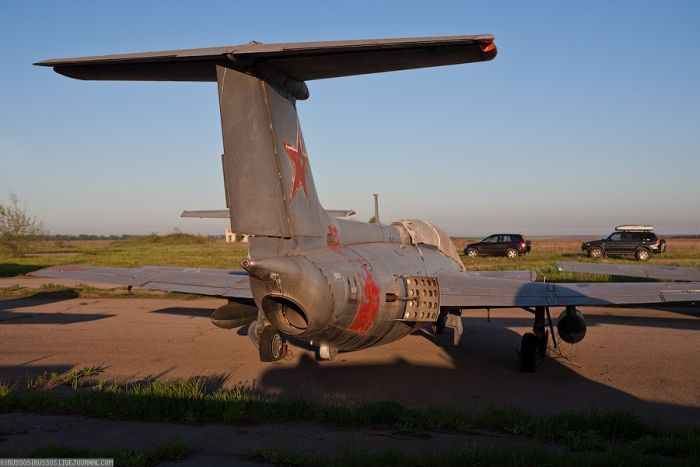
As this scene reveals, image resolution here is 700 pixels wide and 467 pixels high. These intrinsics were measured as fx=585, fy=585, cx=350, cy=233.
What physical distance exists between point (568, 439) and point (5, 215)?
5235cm

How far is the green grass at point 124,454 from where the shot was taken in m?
5.47

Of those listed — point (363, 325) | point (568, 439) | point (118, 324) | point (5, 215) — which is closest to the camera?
point (568, 439)

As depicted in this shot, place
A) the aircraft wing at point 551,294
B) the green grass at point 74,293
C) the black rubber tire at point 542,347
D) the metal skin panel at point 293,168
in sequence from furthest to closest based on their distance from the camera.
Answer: the green grass at point 74,293 < the black rubber tire at point 542,347 < the aircraft wing at point 551,294 < the metal skin panel at point 293,168

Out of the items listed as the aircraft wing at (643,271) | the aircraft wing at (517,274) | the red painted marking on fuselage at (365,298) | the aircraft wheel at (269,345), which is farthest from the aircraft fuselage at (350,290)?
the aircraft wing at (643,271)

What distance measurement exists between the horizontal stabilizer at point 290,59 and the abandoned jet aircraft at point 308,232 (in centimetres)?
1

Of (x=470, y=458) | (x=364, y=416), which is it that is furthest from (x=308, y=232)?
(x=470, y=458)

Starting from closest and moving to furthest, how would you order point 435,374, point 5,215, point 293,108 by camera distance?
point 293,108
point 435,374
point 5,215

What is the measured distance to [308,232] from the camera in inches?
323

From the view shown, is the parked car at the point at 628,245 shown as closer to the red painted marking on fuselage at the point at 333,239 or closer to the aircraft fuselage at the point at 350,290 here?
the aircraft fuselage at the point at 350,290

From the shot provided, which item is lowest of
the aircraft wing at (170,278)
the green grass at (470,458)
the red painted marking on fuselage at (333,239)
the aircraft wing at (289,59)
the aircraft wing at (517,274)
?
the green grass at (470,458)

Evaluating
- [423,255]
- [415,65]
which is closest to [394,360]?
[423,255]

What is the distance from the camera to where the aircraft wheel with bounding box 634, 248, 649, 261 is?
3966cm

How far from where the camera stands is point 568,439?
247 inches

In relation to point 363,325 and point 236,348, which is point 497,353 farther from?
point 236,348
